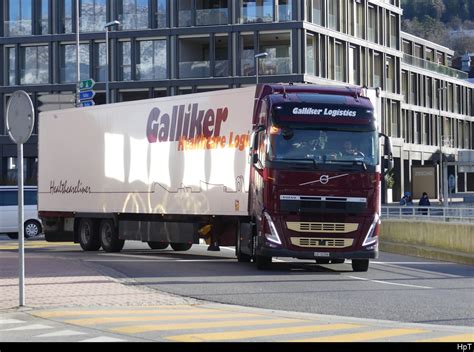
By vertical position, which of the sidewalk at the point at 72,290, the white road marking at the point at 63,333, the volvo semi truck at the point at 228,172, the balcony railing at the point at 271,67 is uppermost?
the balcony railing at the point at 271,67

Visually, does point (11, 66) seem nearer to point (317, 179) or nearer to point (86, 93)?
point (86, 93)

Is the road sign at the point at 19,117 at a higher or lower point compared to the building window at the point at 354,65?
lower

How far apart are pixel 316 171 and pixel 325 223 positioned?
3.53 feet

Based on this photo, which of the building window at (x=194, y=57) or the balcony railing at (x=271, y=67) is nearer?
the balcony railing at (x=271, y=67)

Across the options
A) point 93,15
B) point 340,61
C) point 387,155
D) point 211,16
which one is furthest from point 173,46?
point 387,155

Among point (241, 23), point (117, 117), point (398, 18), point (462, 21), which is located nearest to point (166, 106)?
point (117, 117)

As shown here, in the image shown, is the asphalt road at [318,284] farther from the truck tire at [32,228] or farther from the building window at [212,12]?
the building window at [212,12]

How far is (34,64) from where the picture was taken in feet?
215

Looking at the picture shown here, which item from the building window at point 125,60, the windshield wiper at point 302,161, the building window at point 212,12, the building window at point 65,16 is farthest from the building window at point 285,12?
the windshield wiper at point 302,161

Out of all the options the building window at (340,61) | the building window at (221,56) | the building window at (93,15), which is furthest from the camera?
the building window at (340,61)

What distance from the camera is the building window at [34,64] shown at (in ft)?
214

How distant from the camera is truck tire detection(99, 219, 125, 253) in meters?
25.7

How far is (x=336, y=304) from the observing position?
14.1 metres

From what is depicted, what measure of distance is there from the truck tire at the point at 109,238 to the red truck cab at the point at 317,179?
710cm
